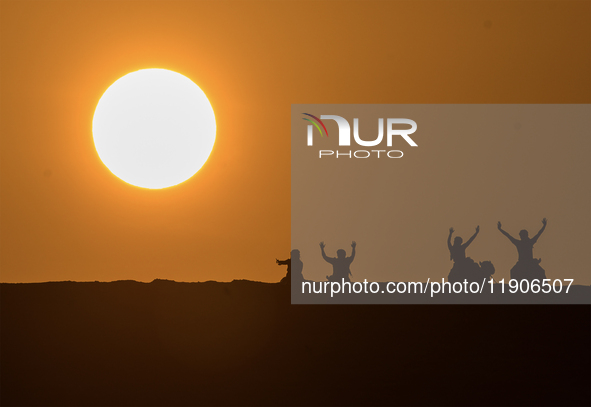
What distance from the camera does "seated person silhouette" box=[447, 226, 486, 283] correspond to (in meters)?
3.59

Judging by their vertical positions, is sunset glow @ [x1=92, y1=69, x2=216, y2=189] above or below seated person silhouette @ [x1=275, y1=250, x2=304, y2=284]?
above

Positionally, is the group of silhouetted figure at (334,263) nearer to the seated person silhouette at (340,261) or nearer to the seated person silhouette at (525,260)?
the seated person silhouette at (340,261)

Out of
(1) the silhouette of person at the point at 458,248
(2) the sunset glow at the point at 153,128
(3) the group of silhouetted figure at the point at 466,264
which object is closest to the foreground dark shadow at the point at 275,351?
(3) the group of silhouetted figure at the point at 466,264

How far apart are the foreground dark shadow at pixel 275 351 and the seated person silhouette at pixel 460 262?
264 mm

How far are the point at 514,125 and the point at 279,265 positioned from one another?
214 cm

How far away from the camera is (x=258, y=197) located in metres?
3.63

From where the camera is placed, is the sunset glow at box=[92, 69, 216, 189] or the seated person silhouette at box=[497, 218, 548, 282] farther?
the seated person silhouette at box=[497, 218, 548, 282]

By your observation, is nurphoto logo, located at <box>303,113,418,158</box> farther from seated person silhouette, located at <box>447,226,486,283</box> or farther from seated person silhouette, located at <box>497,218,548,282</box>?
seated person silhouette, located at <box>497,218,548,282</box>

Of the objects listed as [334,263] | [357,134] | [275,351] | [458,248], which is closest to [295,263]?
[334,263]

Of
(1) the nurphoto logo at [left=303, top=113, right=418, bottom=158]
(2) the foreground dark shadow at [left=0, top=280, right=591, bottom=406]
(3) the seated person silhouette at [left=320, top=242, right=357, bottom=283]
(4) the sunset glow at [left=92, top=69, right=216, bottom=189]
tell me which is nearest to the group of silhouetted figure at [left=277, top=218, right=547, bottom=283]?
(3) the seated person silhouette at [left=320, top=242, right=357, bottom=283]

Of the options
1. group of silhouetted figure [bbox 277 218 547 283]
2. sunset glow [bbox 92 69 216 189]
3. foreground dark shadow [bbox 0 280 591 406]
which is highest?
sunset glow [bbox 92 69 216 189]

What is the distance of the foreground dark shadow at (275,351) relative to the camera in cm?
331

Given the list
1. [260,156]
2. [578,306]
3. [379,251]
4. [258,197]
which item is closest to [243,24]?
[260,156]

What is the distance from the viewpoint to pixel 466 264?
3615mm
